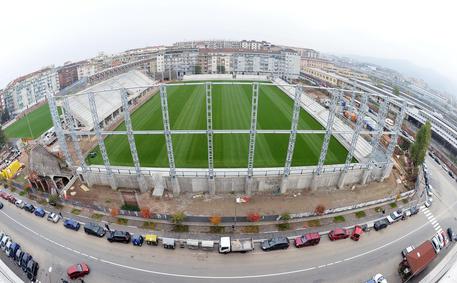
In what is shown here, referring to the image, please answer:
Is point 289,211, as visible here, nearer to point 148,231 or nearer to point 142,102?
point 148,231

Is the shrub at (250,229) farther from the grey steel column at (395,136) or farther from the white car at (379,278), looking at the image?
the grey steel column at (395,136)

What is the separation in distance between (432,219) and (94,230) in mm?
41343

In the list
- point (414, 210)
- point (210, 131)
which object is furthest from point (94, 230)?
point (414, 210)

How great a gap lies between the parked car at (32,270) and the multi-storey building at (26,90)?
66324 millimetres

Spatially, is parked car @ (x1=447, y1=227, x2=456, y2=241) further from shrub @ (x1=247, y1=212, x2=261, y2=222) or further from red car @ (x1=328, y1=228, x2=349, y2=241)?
shrub @ (x1=247, y1=212, x2=261, y2=222)

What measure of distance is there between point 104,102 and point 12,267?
1676 inches

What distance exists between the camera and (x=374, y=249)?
89.3 ft

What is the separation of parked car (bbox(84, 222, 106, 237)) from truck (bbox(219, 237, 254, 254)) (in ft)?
44.0

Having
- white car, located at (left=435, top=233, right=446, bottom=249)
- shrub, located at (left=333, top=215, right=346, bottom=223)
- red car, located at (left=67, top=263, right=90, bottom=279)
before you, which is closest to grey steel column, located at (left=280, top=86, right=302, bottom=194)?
shrub, located at (left=333, top=215, right=346, bottom=223)

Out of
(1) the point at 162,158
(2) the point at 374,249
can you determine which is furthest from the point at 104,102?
(2) the point at 374,249

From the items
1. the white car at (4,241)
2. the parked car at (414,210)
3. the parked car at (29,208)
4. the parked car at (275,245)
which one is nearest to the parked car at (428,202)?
the parked car at (414,210)

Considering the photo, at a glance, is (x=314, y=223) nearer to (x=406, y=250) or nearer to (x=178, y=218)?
(x=406, y=250)

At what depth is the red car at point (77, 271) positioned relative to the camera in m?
23.7

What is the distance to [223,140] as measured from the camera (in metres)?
45.6
